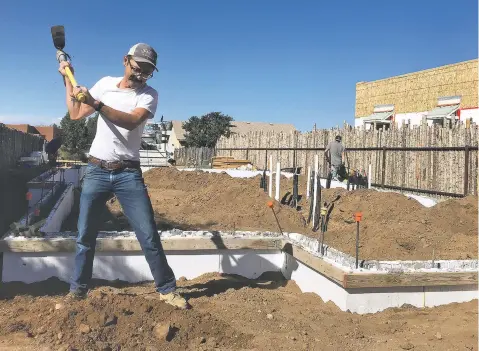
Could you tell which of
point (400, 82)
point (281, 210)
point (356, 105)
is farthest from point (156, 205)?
point (356, 105)

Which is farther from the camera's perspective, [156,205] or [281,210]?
[156,205]

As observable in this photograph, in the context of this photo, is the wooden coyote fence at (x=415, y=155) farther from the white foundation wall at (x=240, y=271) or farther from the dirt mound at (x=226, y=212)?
the white foundation wall at (x=240, y=271)

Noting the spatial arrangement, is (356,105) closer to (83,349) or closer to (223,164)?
(223,164)

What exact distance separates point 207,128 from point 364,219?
1669 inches

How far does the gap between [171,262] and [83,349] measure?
1880 millimetres

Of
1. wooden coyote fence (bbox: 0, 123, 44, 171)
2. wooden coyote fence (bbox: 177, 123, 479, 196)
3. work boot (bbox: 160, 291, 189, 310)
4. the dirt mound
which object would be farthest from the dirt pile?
wooden coyote fence (bbox: 0, 123, 44, 171)

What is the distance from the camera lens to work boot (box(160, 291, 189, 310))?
12.0ft

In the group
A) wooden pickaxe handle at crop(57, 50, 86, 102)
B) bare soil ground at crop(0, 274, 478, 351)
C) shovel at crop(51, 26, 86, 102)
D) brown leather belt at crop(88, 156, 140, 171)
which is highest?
shovel at crop(51, 26, 86, 102)

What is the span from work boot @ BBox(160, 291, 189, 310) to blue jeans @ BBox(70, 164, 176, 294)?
0.04 m

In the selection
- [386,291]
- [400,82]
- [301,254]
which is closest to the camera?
[386,291]

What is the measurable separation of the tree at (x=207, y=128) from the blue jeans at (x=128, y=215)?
4492 centimetres

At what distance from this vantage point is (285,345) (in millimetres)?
3205

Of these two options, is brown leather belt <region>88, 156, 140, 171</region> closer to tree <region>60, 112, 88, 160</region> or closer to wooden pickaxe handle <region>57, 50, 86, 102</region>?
wooden pickaxe handle <region>57, 50, 86, 102</region>

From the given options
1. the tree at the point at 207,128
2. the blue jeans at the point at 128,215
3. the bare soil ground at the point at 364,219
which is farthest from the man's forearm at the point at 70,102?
the tree at the point at 207,128
